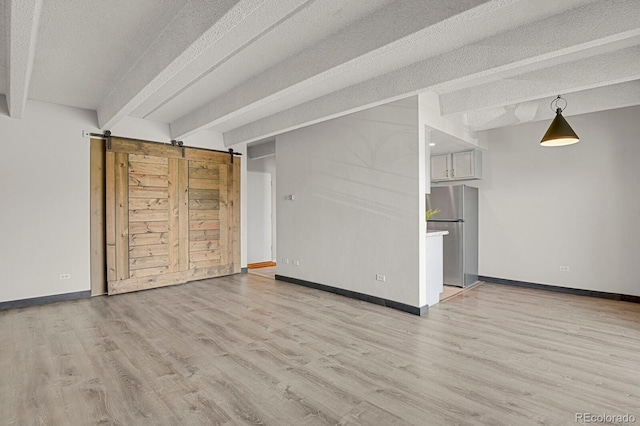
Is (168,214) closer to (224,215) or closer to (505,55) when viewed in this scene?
(224,215)

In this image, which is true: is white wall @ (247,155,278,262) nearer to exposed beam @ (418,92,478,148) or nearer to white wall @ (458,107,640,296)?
exposed beam @ (418,92,478,148)

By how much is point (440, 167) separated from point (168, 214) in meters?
5.05

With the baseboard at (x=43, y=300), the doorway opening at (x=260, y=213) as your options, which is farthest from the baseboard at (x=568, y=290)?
the baseboard at (x=43, y=300)

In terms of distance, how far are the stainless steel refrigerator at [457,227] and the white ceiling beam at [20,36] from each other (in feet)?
18.5

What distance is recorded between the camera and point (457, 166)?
6.15m

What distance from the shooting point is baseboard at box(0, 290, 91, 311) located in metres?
4.47

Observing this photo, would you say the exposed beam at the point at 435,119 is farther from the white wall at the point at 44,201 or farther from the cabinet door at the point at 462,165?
the white wall at the point at 44,201

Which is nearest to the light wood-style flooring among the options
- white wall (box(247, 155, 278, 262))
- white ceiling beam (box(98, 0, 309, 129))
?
white ceiling beam (box(98, 0, 309, 129))

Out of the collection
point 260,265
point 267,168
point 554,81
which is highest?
point 554,81

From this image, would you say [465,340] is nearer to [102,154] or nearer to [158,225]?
[158,225]

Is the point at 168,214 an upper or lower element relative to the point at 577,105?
lower

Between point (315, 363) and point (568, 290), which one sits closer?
point (315, 363)

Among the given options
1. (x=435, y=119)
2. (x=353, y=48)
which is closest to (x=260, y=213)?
(x=435, y=119)

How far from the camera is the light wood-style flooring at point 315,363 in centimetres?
218
